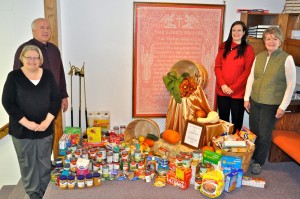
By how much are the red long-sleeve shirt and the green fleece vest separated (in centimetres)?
25

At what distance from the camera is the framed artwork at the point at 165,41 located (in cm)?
365

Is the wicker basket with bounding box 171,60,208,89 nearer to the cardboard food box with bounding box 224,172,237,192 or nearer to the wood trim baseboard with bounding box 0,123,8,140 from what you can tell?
the cardboard food box with bounding box 224,172,237,192

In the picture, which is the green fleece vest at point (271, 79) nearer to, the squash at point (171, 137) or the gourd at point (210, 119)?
the gourd at point (210, 119)

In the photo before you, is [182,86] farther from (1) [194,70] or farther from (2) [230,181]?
(2) [230,181]

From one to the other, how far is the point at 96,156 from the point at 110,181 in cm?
26

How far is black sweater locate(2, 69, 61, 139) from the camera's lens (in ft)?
7.82

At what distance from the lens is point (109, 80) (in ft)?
12.4

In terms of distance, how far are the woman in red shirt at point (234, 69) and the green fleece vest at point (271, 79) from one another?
0.85ft

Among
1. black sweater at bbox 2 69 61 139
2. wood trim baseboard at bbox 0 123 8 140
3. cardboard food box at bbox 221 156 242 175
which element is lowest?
cardboard food box at bbox 221 156 242 175

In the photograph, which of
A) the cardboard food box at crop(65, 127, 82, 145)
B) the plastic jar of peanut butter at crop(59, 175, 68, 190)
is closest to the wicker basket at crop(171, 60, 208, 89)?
the cardboard food box at crop(65, 127, 82, 145)

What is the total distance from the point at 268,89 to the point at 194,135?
2.64ft

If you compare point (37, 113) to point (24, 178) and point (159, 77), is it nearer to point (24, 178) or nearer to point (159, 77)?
point (24, 178)

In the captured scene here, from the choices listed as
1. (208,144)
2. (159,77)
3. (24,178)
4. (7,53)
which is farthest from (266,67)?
(7,53)

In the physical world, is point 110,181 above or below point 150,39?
below
